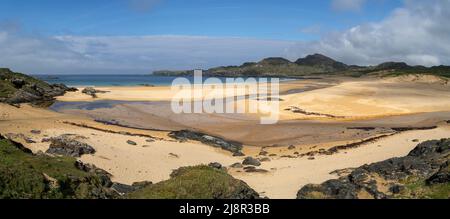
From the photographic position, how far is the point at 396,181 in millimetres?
17062

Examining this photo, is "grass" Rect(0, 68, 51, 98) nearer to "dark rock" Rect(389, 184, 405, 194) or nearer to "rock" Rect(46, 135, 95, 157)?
"rock" Rect(46, 135, 95, 157)

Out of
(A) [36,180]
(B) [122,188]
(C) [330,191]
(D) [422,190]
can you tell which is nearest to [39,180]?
(A) [36,180]

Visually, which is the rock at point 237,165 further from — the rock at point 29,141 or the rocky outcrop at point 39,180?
the rocky outcrop at point 39,180

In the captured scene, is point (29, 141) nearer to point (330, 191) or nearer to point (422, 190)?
point (330, 191)

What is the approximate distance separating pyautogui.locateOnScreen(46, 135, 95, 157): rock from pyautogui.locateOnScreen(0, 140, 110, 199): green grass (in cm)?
819

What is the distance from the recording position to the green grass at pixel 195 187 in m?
11.1

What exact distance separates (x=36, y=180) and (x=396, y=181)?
12.9 m

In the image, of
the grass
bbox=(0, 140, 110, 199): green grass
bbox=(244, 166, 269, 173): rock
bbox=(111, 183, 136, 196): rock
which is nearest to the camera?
bbox=(0, 140, 110, 199): green grass

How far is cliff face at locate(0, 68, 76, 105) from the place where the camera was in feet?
169

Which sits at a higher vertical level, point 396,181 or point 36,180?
point 36,180

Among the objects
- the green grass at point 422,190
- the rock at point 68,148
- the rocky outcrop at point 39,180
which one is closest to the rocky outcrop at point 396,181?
the green grass at point 422,190

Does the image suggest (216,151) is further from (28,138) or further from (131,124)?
(131,124)

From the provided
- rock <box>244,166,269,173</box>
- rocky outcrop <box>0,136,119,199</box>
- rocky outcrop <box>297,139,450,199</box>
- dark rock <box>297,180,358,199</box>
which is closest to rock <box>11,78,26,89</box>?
rock <box>244,166,269,173</box>
